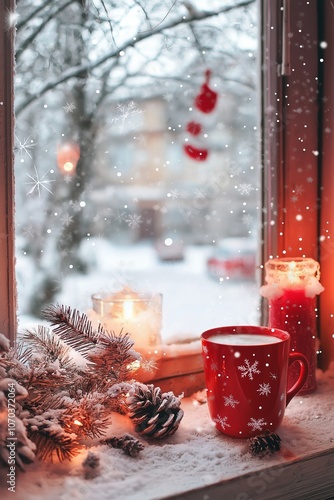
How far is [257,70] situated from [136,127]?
285 millimetres

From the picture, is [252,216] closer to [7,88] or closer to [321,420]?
[321,420]

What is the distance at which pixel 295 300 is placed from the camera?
990mm

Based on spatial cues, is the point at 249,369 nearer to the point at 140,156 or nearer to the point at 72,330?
the point at 72,330

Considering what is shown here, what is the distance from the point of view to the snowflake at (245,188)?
1075 mm

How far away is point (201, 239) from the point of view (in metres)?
1.05

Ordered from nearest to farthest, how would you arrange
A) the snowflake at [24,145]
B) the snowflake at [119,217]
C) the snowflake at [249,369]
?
the snowflake at [249,369] → the snowflake at [24,145] → the snowflake at [119,217]

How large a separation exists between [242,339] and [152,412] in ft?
0.60

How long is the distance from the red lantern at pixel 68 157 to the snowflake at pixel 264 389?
49 centimetres

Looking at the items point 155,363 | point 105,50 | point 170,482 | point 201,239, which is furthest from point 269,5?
point 170,482

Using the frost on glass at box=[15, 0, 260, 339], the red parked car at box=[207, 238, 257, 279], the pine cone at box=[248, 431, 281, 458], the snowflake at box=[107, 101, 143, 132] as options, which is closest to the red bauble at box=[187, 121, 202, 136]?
the frost on glass at box=[15, 0, 260, 339]

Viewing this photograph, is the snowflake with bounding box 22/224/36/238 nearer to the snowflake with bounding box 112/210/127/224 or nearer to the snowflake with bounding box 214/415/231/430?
the snowflake with bounding box 112/210/127/224

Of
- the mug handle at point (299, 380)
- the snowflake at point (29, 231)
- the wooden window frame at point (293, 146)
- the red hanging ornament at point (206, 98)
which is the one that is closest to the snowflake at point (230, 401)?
the mug handle at point (299, 380)

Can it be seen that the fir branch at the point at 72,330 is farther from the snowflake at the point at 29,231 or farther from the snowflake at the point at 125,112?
the snowflake at the point at 125,112

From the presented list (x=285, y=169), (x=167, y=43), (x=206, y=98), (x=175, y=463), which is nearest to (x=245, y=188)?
(x=285, y=169)
